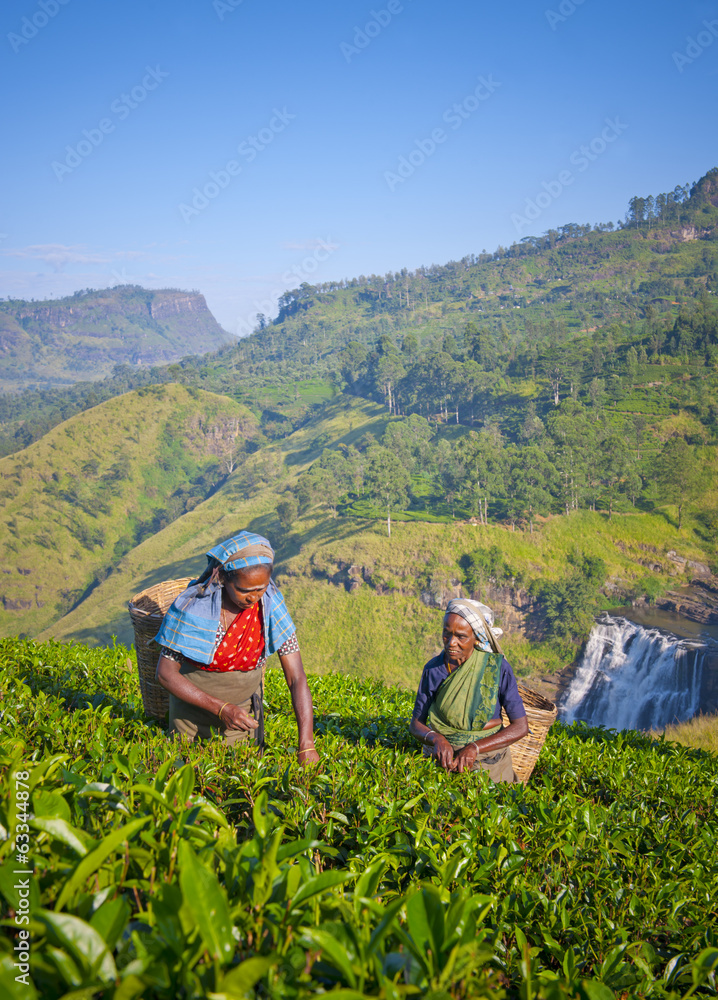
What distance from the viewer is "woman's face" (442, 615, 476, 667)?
332 cm

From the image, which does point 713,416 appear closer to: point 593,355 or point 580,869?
point 593,355

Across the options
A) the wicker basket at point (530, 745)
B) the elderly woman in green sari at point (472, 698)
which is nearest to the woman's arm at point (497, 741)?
the elderly woman in green sari at point (472, 698)

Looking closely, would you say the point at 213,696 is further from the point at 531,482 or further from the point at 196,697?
the point at 531,482

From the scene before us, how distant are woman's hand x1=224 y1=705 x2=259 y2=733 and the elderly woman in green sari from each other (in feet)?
3.39

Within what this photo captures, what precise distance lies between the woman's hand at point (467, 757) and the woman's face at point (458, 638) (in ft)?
1.46

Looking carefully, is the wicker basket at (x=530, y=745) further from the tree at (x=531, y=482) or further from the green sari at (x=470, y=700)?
the tree at (x=531, y=482)

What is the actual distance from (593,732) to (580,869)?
3.82m

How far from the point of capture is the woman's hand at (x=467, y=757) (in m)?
3.02

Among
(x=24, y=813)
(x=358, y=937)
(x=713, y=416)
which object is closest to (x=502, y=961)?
(x=358, y=937)

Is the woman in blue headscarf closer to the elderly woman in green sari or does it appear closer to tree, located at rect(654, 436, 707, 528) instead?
the elderly woman in green sari

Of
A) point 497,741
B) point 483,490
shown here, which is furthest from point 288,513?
point 497,741

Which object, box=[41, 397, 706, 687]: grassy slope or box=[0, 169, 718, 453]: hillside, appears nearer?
box=[41, 397, 706, 687]: grassy slope

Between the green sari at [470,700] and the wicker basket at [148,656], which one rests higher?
the wicker basket at [148,656]

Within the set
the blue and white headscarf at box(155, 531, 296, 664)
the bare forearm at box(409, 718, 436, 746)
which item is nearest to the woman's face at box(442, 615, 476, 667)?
the bare forearm at box(409, 718, 436, 746)
